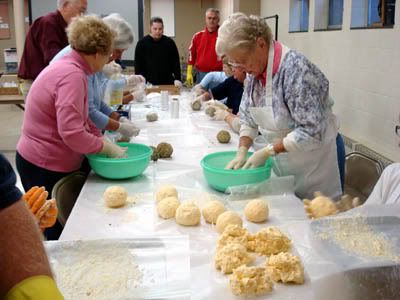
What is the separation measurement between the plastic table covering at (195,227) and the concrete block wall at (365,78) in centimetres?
101

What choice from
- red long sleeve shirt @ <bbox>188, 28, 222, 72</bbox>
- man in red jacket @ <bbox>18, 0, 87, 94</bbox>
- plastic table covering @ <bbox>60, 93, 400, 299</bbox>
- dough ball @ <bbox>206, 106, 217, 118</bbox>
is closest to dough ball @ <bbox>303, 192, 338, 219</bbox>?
plastic table covering @ <bbox>60, 93, 400, 299</bbox>

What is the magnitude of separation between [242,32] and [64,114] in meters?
0.76

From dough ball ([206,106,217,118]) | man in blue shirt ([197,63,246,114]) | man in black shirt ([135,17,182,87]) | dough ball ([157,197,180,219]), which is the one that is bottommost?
dough ball ([157,197,180,219])

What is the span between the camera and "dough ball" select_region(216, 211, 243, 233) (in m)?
1.26

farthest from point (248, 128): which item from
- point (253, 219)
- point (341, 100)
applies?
point (341, 100)

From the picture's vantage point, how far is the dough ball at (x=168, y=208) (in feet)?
4.58

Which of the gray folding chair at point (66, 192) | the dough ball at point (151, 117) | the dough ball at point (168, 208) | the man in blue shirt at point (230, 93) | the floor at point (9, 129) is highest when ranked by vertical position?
the man in blue shirt at point (230, 93)

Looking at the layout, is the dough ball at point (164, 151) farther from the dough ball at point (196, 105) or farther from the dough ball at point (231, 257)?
the dough ball at point (196, 105)

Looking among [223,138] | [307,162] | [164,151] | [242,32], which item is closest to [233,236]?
[307,162]

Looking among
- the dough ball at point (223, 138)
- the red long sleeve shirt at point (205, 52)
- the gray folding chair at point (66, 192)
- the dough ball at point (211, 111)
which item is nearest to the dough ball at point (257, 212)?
the gray folding chair at point (66, 192)

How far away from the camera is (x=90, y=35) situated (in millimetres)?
1714

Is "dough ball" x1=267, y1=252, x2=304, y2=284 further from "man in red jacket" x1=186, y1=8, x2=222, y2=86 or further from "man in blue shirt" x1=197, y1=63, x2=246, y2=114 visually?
"man in red jacket" x1=186, y1=8, x2=222, y2=86

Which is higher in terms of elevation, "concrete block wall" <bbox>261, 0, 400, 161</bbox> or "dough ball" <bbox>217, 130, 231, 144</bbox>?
"concrete block wall" <bbox>261, 0, 400, 161</bbox>

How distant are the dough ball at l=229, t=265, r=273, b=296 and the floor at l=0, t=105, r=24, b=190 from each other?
4.03 meters
